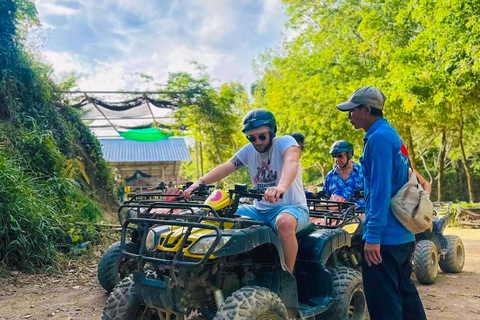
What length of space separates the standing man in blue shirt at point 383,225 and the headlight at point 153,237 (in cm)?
137

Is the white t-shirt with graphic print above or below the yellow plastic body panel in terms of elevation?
above

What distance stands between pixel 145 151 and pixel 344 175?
22155 millimetres

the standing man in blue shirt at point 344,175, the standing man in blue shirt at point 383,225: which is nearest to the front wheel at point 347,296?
the standing man in blue shirt at point 383,225

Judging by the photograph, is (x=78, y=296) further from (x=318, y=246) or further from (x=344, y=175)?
(x=344, y=175)

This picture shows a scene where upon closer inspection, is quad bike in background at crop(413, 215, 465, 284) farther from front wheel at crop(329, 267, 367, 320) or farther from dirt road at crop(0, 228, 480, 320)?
front wheel at crop(329, 267, 367, 320)

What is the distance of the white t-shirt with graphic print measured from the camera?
3.71 m

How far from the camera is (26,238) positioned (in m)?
6.32

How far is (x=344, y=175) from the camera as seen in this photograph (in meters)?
6.34

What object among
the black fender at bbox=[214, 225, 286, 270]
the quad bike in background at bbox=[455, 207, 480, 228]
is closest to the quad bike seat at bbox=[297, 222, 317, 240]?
the black fender at bbox=[214, 225, 286, 270]

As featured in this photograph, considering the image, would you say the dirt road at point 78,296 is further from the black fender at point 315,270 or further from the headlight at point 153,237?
the headlight at point 153,237

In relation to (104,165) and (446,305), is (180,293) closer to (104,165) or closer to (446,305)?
(446,305)

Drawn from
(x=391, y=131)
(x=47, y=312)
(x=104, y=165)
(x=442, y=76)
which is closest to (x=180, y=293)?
(x=391, y=131)

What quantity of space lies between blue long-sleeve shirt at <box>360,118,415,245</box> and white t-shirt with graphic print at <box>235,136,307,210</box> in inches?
31.0

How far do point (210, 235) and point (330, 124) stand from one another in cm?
1495
